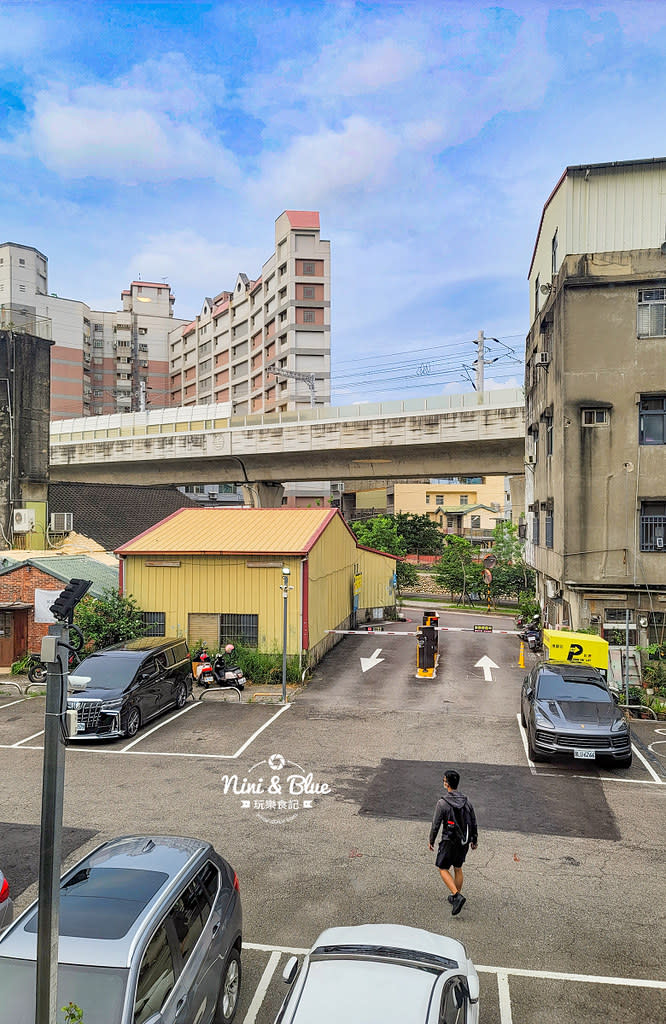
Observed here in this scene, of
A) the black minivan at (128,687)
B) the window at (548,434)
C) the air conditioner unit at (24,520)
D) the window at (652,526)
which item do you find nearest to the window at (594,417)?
the window at (652,526)

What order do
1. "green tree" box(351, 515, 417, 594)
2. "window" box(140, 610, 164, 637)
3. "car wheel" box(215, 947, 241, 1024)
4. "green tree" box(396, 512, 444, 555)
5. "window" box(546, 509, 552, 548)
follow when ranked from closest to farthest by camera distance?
"car wheel" box(215, 947, 241, 1024) → "window" box(140, 610, 164, 637) → "window" box(546, 509, 552, 548) → "green tree" box(351, 515, 417, 594) → "green tree" box(396, 512, 444, 555)

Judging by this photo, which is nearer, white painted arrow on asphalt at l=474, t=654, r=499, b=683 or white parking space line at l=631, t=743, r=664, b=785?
white parking space line at l=631, t=743, r=664, b=785

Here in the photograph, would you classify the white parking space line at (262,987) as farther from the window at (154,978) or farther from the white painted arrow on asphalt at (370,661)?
the white painted arrow on asphalt at (370,661)

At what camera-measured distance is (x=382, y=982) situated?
211 inches

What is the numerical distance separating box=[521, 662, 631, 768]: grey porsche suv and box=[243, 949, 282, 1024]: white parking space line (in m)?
8.13

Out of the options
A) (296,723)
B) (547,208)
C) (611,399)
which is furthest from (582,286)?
(296,723)

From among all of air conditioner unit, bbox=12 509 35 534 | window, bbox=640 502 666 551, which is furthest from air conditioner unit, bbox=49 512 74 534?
window, bbox=640 502 666 551

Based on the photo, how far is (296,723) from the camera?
59.1ft

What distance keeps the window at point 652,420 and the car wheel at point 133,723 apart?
622 inches

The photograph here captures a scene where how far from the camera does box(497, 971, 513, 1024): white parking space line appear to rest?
6875 mm

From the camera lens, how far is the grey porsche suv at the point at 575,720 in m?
14.1

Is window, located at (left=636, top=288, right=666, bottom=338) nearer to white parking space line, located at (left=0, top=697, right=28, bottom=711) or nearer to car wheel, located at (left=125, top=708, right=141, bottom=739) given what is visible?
car wheel, located at (left=125, top=708, right=141, bottom=739)

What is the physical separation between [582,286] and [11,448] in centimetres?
2768

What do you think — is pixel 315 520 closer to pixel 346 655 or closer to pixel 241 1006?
pixel 346 655
